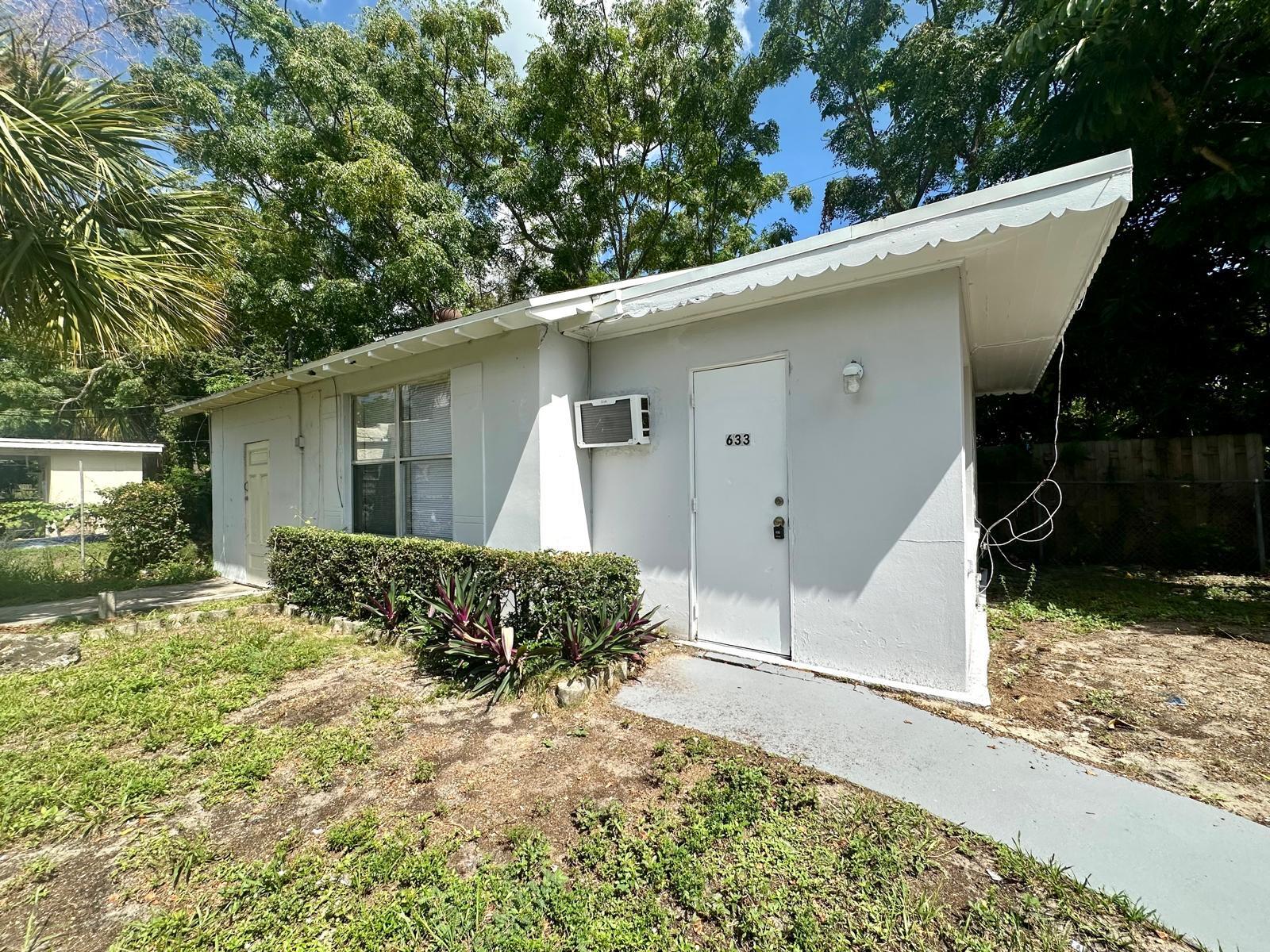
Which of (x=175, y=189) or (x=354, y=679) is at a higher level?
(x=175, y=189)

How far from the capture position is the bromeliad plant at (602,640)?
3678 millimetres

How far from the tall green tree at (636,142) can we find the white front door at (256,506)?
6.63m

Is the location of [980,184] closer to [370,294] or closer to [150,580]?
[370,294]

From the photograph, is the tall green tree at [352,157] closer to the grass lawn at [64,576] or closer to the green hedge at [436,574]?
the grass lawn at [64,576]

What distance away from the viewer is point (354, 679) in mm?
3996

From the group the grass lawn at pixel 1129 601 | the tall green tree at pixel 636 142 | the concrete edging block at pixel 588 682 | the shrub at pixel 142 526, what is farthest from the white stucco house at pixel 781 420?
the shrub at pixel 142 526

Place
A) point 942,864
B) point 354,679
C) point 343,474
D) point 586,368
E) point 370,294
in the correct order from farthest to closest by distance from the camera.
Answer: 1. point 370,294
2. point 343,474
3. point 586,368
4. point 354,679
5. point 942,864

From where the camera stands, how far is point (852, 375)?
11.8ft

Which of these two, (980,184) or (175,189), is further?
(980,184)

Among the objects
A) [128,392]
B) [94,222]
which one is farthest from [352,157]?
[128,392]

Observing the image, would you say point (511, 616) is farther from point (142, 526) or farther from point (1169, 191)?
point (1169, 191)

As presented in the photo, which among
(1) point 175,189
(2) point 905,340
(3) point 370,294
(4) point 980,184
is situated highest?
(4) point 980,184

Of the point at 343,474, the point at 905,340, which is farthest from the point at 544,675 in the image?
the point at 343,474

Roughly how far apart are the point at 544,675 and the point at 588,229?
10.1 meters
